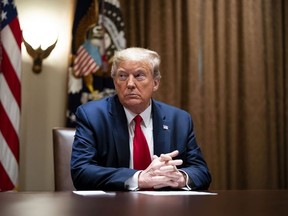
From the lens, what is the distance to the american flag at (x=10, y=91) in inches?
142

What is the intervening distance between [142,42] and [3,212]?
323 cm

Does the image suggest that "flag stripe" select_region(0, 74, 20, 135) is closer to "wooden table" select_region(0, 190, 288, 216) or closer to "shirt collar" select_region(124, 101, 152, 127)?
"shirt collar" select_region(124, 101, 152, 127)

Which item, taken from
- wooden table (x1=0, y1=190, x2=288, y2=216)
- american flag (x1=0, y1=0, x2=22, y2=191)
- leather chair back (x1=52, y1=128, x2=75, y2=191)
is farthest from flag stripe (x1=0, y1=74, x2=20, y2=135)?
wooden table (x1=0, y1=190, x2=288, y2=216)

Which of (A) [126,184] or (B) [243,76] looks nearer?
(A) [126,184]

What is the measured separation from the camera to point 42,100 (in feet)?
13.6

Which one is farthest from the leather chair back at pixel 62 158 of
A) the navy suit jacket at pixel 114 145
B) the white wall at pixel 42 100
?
the white wall at pixel 42 100

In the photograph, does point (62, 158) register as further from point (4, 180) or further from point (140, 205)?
point (4, 180)

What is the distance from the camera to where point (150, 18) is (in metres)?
4.36

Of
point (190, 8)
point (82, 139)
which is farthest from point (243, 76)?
point (82, 139)

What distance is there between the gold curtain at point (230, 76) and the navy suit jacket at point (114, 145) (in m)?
1.74

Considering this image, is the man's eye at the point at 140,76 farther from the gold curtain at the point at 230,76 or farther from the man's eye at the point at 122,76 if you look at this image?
the gold curtain at the point at 230,76

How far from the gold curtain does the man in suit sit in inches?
66.8

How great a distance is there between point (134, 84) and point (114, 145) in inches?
15.4

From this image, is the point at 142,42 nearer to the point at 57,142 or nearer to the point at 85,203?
the point at 57,142
